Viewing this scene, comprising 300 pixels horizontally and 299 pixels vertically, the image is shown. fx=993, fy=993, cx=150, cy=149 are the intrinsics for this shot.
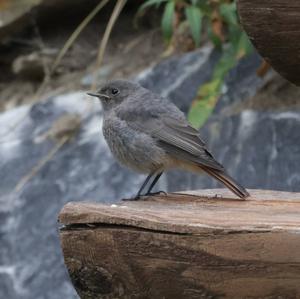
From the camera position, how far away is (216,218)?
342 centimetres

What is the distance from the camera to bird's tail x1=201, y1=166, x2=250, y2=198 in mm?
4121

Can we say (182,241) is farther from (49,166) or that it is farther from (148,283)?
(49,166)

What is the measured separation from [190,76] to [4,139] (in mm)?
1490

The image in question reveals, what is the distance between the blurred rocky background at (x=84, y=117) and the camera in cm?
649

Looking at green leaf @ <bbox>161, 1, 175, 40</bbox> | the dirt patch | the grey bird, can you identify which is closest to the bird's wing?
the grey bird

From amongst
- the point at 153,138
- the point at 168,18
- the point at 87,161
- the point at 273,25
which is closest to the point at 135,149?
the point at 153,138

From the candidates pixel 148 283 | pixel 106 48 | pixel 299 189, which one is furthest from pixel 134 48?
pixel 148 283

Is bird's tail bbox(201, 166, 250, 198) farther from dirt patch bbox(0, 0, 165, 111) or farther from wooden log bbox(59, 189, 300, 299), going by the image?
dirt patch bbox(0, 0, 165, 111)

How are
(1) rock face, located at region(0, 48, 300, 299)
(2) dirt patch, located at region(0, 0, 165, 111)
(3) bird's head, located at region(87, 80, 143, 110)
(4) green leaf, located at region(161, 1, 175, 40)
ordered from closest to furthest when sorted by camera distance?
(3) bird's head, located at region(87, 80, 143, 110)
(1) rock face, located at region(0, 48, 300, 299)
(4) green leaf, located at region(161, 1, 175, 40)
(2) dirt patch, located at region(0, 0, 165, 111)

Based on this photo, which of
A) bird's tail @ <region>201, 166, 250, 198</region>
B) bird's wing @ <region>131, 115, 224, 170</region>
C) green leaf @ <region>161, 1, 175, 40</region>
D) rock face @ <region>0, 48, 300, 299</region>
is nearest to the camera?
bird's tail @ <region>201, 166, 250, 198</region>

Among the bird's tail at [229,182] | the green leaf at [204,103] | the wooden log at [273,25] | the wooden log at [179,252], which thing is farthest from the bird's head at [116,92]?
the wooden log at [179,252]

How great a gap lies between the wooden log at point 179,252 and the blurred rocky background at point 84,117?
296 centimetres

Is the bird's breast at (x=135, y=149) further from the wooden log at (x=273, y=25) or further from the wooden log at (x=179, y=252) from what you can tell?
the wooden log at (x=179, y=252)

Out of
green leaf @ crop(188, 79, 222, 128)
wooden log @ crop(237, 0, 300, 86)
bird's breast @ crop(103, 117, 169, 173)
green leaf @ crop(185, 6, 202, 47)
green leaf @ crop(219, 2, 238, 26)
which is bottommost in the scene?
green leaf @ crop(188, 79, 222, 128)
